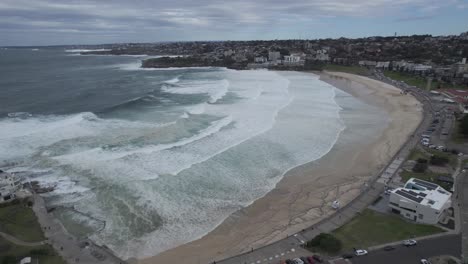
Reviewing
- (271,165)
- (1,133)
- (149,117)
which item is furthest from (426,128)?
(1,133)

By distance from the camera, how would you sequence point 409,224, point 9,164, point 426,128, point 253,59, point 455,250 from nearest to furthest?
point 455,250 < point 409,224 < point 9,164 < point 426,128 < point 253,59

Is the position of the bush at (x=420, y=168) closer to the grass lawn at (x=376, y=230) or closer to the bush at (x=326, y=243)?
the grass lawn at (x=376, y=230)

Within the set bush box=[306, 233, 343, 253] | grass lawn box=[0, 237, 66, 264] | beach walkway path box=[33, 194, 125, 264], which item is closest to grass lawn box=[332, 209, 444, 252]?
bush box=[306, 233, 343, 253]

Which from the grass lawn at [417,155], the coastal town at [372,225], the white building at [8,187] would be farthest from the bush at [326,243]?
the white building at [8,187]

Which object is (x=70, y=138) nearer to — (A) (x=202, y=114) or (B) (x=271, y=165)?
(A) (x=202, y=114)

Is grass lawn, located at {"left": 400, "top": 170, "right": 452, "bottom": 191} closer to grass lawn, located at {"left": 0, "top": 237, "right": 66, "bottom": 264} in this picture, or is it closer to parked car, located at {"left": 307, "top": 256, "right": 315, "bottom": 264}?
parked car, located at {"left": 307, "top": 256, "right": 315, "bottom": 264}
